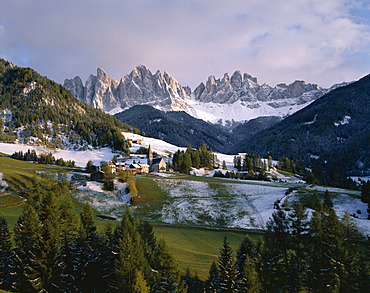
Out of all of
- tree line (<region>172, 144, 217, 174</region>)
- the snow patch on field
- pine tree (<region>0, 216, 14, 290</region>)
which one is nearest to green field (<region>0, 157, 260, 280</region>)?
the snow patch on field

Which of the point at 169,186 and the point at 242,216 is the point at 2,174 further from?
the point at 242,216

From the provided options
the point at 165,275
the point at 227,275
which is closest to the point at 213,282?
the point at 227,275

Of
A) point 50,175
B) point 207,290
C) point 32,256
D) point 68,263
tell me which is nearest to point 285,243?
point 207,290

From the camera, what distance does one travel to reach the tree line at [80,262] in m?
27.4

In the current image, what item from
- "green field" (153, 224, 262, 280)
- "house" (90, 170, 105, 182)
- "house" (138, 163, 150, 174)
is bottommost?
"green field" (153, 224, 262, 280)

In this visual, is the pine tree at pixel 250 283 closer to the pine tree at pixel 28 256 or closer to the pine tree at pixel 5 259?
the pine tree at pixel 28 256

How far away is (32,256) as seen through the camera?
95.3 ft

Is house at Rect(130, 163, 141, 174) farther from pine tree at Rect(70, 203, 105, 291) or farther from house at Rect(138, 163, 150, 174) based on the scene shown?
pine tree at Rect(70, 203, 105, 291)

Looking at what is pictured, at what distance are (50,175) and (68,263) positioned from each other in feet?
230

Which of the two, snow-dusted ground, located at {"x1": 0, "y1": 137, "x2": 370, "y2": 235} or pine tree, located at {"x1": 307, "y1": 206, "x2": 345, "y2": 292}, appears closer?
pine tree, located at {"x1": 307, "y1": 206, "x2": 345, "y2": 292}

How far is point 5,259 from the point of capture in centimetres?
3039

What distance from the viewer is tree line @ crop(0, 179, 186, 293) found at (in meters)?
27.4

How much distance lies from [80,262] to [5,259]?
787cm

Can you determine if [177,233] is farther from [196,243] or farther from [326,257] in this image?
[326,257]
